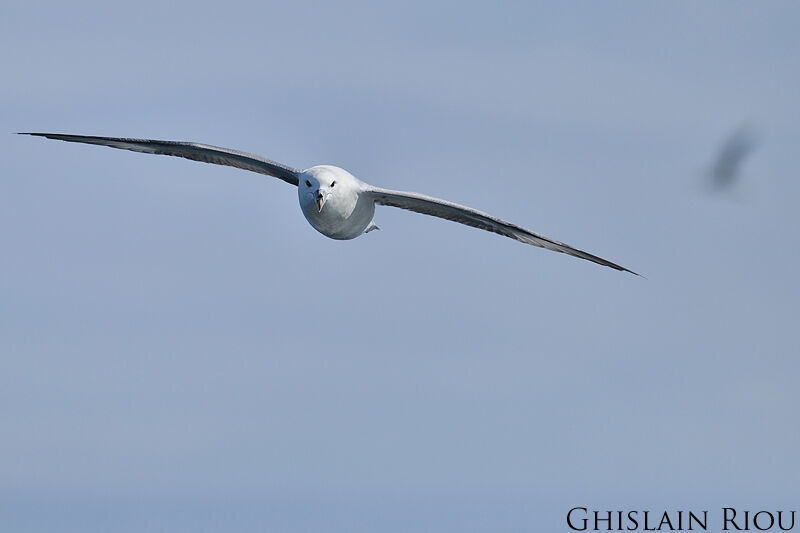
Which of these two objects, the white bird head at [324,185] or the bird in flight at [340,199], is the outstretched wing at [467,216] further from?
the white bird head at [324,185]

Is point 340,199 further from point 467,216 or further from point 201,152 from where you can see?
point 201,152

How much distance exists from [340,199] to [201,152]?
797 cm

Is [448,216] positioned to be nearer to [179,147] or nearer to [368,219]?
[368,219]

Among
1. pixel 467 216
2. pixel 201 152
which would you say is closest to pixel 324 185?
pixel 467 216

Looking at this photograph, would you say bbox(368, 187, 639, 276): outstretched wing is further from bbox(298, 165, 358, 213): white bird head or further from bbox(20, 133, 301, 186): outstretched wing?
bbox(20, 133, 301, 186): outstretched wing

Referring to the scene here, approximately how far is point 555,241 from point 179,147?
15871 millimetres

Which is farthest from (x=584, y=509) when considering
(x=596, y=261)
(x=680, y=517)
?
(x=596, y=261)

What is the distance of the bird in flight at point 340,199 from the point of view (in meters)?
69.4

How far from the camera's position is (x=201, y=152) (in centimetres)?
7456

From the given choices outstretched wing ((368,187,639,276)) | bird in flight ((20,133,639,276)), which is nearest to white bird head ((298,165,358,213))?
bird in flight ((20,133,639,276))

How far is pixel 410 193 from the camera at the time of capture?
7031 centimetres

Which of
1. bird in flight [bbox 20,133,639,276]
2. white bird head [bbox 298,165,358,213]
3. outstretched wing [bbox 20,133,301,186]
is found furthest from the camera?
outstretched wing [bbox 20,133,301,186]

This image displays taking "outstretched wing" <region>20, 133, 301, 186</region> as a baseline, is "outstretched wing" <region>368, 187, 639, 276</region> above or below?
below

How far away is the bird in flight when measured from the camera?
6944 centimetres
